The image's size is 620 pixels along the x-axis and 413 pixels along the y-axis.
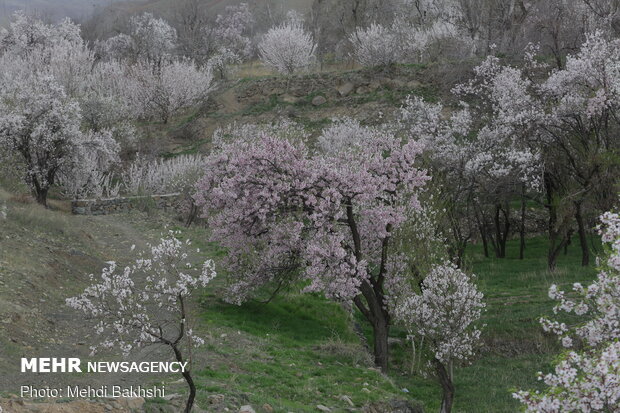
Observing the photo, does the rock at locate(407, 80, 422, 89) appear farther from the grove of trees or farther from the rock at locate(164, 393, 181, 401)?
the rock at locate(164, 393, 181, 401)

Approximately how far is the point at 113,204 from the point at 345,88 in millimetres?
21549

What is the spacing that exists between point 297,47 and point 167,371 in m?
46.7

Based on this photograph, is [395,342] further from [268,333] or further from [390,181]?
[390,181]

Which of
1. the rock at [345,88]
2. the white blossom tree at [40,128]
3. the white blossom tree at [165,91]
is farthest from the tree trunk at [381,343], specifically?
the white blossom tree at [165,91]

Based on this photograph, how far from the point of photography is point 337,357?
18.1 meters

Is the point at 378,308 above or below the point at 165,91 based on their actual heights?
below

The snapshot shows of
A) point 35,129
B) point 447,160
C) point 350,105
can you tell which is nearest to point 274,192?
point 447,160

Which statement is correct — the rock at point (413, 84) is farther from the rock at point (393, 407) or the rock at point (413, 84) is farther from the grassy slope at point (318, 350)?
the rock at point (393, 407)

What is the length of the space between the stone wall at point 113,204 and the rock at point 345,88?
1824 centimetres

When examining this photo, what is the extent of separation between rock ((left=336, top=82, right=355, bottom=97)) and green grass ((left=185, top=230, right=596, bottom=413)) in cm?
2619

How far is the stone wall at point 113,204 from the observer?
36.6m

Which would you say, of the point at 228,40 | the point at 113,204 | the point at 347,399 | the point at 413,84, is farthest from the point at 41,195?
the point at 228,40

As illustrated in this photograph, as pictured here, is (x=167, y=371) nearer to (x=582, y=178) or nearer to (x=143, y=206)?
(x=582, y=178)

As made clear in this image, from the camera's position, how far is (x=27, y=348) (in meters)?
13.4
